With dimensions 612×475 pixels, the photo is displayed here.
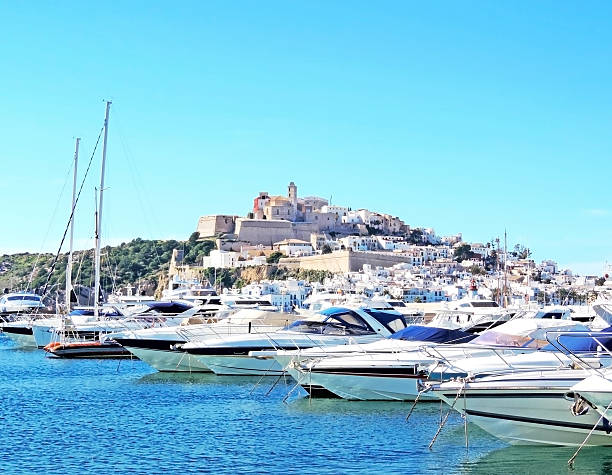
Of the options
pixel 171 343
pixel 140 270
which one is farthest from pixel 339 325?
pixel 140 270

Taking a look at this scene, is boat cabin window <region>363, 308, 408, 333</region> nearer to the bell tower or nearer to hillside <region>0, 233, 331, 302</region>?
hillside <region>0, 233, 331, 302</region>

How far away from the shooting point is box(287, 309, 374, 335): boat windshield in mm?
24109

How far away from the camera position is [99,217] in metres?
36.1

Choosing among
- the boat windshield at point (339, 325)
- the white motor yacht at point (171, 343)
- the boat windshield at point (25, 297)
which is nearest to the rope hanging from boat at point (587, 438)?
the boat windshield at point (339, 325)

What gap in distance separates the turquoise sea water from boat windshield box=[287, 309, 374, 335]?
7.23ft

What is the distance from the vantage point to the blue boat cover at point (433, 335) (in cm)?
2106

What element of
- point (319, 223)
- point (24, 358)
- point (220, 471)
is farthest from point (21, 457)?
point (319, 223)

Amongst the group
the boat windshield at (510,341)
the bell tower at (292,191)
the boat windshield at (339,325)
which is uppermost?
the bell tower at (292,191)

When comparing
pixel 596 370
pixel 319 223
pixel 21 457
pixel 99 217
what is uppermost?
pixel 319 223

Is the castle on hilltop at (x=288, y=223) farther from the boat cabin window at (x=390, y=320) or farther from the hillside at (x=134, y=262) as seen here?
the boat cabin window at (x=390, y=320)

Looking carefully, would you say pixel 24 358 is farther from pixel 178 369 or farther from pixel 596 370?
pixel 596 370

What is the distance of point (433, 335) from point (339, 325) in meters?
3.73

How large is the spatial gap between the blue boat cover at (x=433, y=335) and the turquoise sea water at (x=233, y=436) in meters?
2.27

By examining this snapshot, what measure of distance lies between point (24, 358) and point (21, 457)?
21.1 metres
